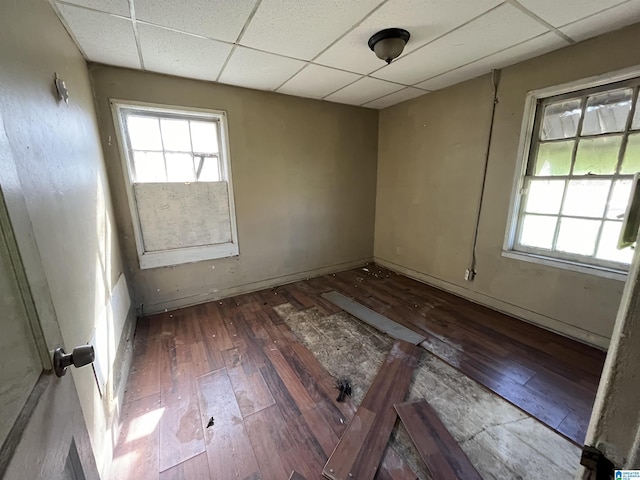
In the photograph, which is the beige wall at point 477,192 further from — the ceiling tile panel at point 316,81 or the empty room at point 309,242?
the ceiling tile panel at point 316,81

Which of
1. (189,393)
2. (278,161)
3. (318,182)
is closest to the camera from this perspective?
(189,393)

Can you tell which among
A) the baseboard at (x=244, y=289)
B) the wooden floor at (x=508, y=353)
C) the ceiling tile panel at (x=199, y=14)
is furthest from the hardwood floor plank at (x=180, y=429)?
the ceiling tile panel at (x=199, y=14)

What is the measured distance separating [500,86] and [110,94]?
3653 mm

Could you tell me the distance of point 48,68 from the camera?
1.30m

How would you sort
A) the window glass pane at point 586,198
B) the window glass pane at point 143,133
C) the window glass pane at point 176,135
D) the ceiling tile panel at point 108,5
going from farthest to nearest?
the window glass pane at point 176,135 → the window glass pane at point 143,133 → the window glass pane at point 586,198 → the ceiling tile panel at point 108,5

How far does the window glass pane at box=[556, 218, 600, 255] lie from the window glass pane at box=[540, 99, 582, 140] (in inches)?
29.4

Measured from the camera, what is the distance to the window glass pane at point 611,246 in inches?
78.8

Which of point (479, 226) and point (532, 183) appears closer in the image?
point (532, 183)

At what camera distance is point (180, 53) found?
2059mm

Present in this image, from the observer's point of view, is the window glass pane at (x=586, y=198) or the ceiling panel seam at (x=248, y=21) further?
the window glass pane at (x=586, y=198)

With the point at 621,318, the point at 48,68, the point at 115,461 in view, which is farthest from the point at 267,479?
the point at 48,68

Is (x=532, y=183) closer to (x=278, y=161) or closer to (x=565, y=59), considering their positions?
(x=565, y=59)

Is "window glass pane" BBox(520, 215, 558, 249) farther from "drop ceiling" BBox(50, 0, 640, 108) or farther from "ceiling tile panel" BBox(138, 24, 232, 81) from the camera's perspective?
"ceiling tile panel" BBox(138, 24, 232, 81)

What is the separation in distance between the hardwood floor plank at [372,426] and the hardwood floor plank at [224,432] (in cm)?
43
